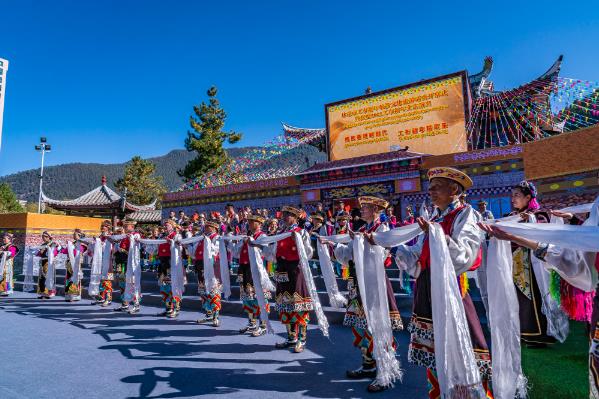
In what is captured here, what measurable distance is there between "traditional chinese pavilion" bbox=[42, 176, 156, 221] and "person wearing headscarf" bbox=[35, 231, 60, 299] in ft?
Result: 45.2

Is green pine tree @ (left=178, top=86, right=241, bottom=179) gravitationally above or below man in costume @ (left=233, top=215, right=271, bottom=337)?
above

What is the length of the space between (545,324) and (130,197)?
110 ft

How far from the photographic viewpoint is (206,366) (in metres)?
4.91

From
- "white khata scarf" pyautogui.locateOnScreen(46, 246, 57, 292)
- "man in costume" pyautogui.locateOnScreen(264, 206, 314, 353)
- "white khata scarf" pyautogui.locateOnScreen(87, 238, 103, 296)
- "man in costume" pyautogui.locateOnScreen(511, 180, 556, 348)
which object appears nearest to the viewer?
"man in costume" pyautogui.locateOnScreen(511, 180, 556, 348)

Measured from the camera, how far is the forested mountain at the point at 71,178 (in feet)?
311

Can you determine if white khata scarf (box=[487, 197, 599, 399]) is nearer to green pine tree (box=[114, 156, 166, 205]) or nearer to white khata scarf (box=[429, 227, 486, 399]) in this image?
white khata scarf (box=[429, 227, 486, 399])

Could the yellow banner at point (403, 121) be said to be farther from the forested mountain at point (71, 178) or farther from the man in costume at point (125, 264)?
the forested mountain at point (71, 178)

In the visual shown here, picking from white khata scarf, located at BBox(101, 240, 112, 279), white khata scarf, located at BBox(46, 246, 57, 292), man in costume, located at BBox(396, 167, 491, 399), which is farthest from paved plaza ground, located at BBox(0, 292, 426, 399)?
white khata scarf, located at BBox(46, 246, 57, 292)

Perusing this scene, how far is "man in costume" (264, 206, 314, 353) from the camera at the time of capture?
563 cm

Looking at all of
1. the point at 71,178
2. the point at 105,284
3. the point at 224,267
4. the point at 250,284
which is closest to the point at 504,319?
the point at 250,284

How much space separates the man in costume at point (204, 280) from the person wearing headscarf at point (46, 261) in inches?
263

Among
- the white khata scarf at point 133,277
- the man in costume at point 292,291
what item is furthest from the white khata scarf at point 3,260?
the man in costume at point 292,291

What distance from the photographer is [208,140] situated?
2609cm

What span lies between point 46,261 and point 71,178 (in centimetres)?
10313
